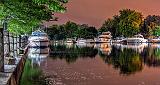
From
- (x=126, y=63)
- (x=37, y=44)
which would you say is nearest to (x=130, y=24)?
(x=37, y=44)

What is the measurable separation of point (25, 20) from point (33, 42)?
244ft

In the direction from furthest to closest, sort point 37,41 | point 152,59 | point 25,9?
point 37,41 → point 152,59 → point 25,9

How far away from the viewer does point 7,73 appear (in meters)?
25.4

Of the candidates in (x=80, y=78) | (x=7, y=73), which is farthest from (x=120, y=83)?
(x=7, y=73)

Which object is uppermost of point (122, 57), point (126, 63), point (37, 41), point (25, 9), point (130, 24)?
point (130, 24)

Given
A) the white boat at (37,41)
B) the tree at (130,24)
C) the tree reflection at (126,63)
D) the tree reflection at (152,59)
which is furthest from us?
the tree at (130,24)

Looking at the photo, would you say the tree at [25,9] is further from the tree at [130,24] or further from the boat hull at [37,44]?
the tree at [130,24]

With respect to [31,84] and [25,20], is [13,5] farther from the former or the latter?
[31,84]

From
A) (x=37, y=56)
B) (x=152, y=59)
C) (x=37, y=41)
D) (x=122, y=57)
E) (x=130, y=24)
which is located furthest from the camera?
(x=130, y=24)

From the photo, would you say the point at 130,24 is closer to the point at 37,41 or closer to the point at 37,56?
the point at 37,41

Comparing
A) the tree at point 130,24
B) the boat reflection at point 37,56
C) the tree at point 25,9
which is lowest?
the boat reflection at point 37,56

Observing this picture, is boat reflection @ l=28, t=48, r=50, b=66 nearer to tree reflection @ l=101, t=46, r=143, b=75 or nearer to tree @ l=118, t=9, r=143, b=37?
tree reflection @ l=101, t=46, r=143, b=75

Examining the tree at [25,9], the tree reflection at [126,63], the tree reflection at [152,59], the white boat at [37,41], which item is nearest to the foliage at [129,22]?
the white boat at [37,41]

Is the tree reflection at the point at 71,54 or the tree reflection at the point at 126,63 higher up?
the tree reflection at the point at 71,54
